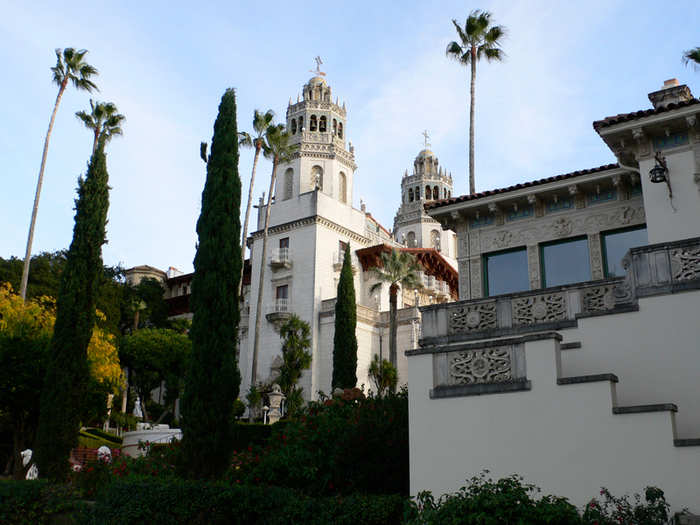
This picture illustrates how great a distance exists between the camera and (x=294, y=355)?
4681 centimetres

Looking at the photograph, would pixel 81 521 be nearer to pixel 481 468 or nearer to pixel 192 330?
pixel 192 330

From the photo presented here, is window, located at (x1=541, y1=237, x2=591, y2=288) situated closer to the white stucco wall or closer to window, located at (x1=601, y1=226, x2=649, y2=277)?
window, located at (x1=601, y1=226, x2=649, y2=277)

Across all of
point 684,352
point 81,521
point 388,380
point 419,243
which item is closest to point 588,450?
point 684,352

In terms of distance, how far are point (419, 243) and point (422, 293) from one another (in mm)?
21637

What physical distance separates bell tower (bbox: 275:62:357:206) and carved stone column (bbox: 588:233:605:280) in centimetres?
3598

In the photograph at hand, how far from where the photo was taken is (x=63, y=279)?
2211 centimetres

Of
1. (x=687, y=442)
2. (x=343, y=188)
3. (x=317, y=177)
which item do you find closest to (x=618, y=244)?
(x=687, y=442)

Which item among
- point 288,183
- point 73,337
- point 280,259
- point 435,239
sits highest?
point 435,239

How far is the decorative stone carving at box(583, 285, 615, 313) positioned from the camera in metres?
11.6

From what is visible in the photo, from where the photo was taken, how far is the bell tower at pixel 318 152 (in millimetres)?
54062

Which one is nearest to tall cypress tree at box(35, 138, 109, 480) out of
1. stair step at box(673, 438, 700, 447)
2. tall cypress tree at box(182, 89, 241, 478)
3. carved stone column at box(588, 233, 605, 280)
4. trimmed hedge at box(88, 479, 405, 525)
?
tall cypress tree at box(182, 89, 241, 478)

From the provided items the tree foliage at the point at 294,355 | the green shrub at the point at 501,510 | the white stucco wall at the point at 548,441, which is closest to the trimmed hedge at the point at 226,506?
the white stucco wall at the point at 548,441

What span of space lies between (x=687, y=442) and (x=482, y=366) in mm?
3030

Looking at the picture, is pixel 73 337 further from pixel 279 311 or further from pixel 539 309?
pixel 279 311
